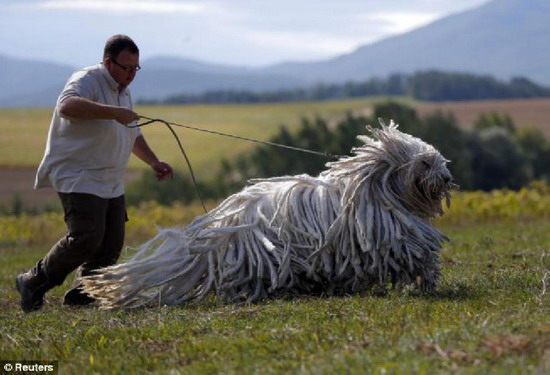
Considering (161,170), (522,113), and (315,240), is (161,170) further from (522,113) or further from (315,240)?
(522,113)

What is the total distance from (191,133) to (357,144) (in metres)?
38.9

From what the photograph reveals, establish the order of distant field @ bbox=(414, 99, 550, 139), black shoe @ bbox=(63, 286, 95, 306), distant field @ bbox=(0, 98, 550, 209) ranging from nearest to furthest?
black shoe @ bbox=(63, 286, 95, 306) → distant field @ bbox=(0, 98, 550, 209) → distant field @ bbox=(414, 99, 550, 139)

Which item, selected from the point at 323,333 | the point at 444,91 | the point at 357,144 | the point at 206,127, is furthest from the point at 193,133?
the point at 444,91

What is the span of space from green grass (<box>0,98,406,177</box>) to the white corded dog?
108ft

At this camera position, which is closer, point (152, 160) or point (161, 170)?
point (161, 170)

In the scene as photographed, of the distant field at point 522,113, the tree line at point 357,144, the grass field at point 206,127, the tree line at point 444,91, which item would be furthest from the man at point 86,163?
the tree line at point 444,91

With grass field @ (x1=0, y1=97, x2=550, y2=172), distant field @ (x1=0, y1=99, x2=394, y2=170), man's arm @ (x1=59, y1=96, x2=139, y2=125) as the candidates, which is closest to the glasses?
man's arm @ (x1=59, y1=96, x2=139, y2=125)

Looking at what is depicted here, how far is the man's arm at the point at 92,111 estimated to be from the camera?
8062mm

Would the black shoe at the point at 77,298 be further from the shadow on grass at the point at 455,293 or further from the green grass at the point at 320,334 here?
the shadow on grass at the point at 455,293

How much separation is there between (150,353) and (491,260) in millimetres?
4974

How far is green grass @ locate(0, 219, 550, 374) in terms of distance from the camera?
5.41 metres

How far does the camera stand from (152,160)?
9.17m

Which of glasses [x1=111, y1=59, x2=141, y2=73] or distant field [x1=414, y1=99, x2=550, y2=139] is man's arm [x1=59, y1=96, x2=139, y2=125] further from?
distant field [x1=414, y1=99, x2=550, y2=139]

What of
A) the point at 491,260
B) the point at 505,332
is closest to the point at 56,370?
the point at 505,332
